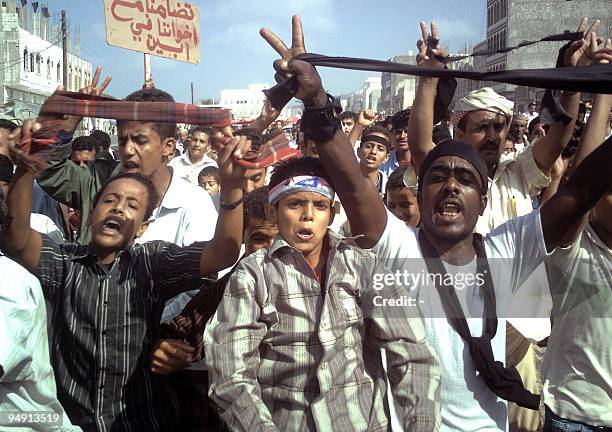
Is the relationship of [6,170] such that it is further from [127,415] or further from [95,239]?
[127,415]

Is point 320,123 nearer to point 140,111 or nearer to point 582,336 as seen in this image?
point 140,111

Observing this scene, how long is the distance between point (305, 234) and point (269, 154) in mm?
458

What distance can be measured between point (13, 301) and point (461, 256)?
1660 millimetres

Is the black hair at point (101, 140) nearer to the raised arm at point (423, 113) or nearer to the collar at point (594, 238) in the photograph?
the raised arm at point (423, 113)

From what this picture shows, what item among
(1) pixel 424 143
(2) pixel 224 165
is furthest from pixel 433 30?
(2) pixel 224 165

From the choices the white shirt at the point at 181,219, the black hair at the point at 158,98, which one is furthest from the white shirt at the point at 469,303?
the black hair at the point at 158,98

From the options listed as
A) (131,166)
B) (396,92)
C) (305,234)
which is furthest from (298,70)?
(396,92)

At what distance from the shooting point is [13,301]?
→ 2.16 meters

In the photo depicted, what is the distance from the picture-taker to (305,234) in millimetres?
2264

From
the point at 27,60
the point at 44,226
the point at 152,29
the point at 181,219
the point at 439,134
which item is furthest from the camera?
the point at 27,60

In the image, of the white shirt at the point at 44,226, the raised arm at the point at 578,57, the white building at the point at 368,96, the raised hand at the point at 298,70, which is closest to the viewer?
the raised hand at the point at 298,70

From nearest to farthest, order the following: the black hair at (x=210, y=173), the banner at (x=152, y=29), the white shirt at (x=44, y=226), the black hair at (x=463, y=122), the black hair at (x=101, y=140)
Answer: the white shirt at (x=44, y=226) → the black hair at (x=463, y=122) → the black hair at (x=101, y=140) → the black hair at (x=210, y=173) → the banner at (x=152, y=29)

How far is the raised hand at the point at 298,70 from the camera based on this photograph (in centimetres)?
221

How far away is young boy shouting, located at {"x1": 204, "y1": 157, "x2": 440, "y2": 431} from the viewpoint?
2.01m
